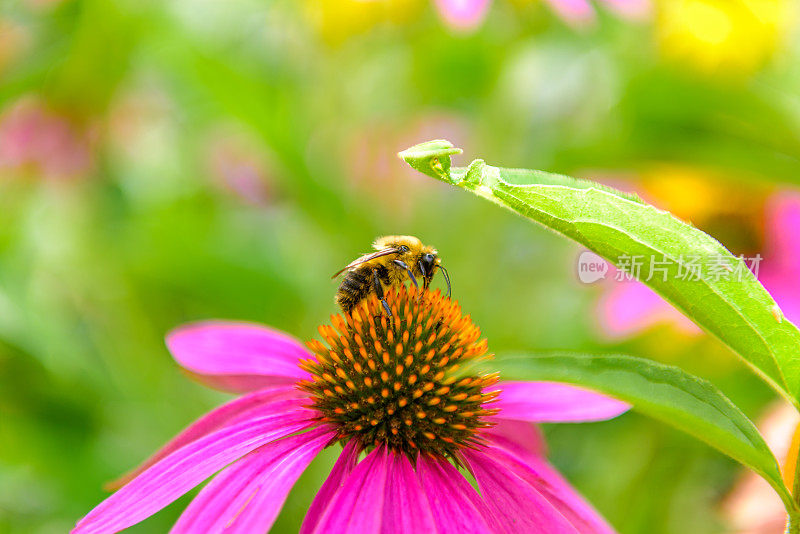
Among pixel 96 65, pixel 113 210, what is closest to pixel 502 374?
pixel 96 65

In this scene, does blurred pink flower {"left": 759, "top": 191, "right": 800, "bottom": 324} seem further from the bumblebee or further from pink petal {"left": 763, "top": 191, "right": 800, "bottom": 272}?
the bumblebee

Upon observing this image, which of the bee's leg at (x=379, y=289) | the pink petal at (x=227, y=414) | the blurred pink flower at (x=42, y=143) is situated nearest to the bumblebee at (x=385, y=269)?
the bee's leg at (x=379, y=289)

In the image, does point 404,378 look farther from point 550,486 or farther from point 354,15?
point 354,15

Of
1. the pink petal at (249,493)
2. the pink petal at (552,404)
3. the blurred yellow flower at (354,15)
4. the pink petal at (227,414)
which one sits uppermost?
the blurred yellow flower at (354,15)

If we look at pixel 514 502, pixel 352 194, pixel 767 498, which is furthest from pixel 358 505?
pixel 352 194

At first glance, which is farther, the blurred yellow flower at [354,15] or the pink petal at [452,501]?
the blurred yellow flower at [354,15]

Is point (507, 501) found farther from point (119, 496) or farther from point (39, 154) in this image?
point (39, 154)

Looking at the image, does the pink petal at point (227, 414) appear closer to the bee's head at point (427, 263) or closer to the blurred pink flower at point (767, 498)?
the bee's head at point (427, 263)
